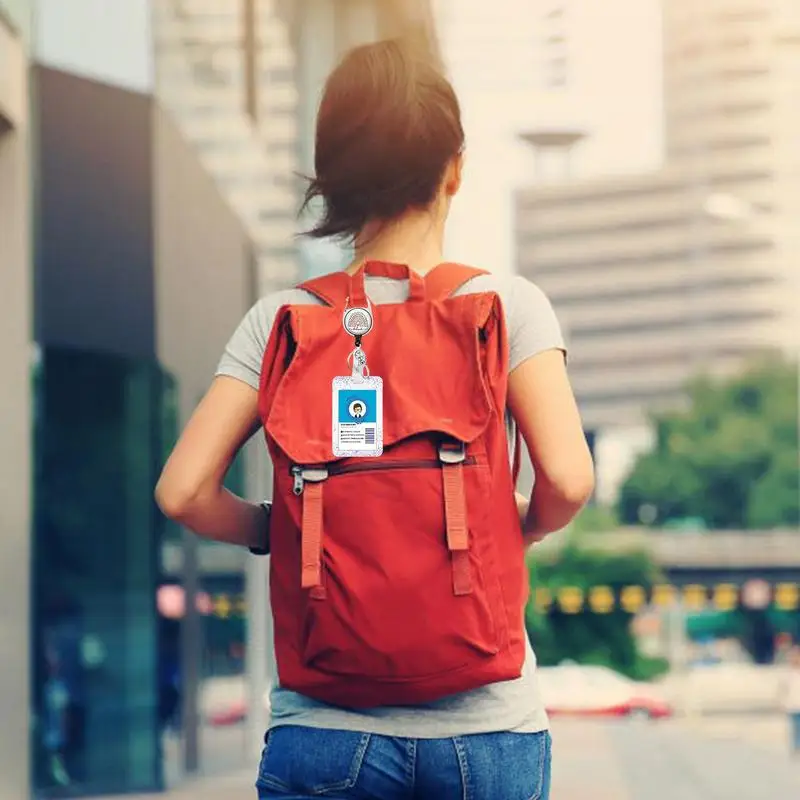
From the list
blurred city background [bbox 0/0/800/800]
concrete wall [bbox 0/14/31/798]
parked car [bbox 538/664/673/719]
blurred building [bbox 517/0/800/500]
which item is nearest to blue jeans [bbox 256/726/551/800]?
blurred city background [bbox 0/0/800/800]

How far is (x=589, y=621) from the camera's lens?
5359cm

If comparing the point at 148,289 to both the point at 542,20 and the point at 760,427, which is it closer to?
the point at 760,427

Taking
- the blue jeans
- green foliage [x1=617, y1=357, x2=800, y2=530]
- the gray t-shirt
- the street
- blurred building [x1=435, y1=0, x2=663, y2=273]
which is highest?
blurred building [x1=435, y1=0, x2=663, y2=273]

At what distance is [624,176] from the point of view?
410 feet

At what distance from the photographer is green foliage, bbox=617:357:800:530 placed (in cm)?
6994

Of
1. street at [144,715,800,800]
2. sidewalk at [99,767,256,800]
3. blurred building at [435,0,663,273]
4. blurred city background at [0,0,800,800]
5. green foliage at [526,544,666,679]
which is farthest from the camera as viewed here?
blurred building at [435,0,663,273]

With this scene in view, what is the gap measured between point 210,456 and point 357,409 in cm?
20

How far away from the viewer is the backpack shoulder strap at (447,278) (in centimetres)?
174

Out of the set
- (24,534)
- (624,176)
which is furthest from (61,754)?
(624,176)

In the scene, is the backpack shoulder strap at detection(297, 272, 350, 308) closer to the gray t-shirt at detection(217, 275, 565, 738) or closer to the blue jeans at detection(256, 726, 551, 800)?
the gray t-shirt at detection(217, 275, 565, 738)

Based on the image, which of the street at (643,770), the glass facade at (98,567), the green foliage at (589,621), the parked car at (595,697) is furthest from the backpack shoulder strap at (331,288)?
the green foliage at (589,621)

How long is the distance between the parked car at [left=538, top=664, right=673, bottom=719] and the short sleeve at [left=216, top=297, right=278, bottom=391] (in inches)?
1470

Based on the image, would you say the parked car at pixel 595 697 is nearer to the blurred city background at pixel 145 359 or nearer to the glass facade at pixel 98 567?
the blurred city background at pixel 145 359

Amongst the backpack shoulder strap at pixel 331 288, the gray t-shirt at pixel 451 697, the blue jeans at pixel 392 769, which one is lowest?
the blue jeans at pixel 392 769
